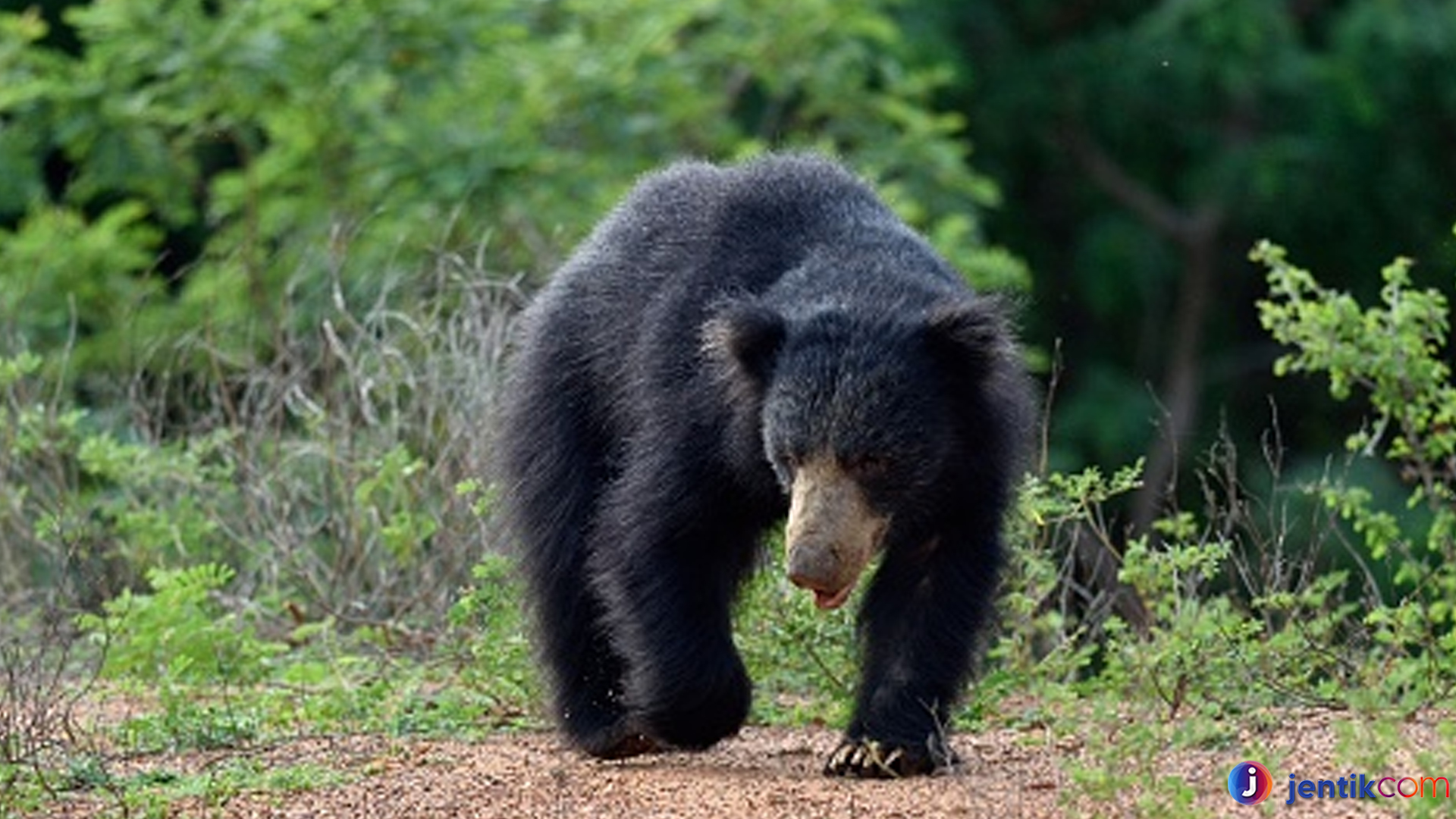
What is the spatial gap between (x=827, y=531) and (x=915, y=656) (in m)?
0.44

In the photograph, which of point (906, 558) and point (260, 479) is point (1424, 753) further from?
point (260, 479)

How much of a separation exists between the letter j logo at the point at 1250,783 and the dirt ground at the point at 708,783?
23 mm

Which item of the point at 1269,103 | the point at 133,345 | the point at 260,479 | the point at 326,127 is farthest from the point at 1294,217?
the point at 260,479

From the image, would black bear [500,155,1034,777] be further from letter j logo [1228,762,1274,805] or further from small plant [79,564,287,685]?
small plant [79,564,287,685]

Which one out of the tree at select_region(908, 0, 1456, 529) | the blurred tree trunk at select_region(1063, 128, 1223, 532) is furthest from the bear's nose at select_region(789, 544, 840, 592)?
the blurred tree trunk at select_region(1063, 128, 1223, 532)

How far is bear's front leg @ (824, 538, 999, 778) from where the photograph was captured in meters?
6.10

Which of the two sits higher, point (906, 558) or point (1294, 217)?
point (906, 558)

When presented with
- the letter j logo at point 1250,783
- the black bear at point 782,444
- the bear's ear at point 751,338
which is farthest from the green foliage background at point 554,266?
the bear's ear at point 751,338

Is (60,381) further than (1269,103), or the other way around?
(1269,103)

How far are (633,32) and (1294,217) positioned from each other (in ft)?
17.8

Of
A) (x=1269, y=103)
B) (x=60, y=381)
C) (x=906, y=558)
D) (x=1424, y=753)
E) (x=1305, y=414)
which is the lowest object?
(x=1305, y=414)

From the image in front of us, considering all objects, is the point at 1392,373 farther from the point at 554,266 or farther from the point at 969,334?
the point at 554,266

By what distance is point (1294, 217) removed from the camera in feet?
58.9

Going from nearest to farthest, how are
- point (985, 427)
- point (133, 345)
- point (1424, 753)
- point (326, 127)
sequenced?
1. point (1424, 753)
2. point (985, 427)
3. point (133, 345)
4. point (326, 127)
